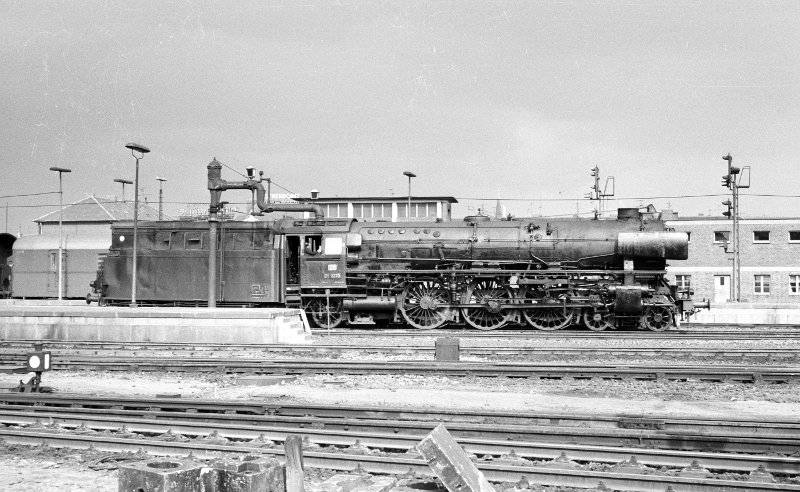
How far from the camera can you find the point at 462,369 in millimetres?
13930

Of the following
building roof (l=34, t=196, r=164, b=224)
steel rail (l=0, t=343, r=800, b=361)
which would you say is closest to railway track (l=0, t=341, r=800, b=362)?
steel rail (l=0, t=343, r=800, b=361)

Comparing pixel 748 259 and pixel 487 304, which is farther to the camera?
pixel 748 259

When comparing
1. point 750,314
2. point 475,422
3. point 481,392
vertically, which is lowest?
point 481,392

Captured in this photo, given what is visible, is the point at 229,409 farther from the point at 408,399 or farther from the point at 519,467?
the point at 519,467

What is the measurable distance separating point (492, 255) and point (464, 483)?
18.5 metres

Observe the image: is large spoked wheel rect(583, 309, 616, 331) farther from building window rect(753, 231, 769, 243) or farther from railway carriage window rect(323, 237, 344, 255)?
building window rect(753, 231, 769, 243)

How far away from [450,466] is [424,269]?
1867 centimetres

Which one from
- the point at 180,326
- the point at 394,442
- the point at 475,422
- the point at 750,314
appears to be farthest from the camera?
the point at 750,314

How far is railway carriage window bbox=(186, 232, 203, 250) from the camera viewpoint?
989 inches

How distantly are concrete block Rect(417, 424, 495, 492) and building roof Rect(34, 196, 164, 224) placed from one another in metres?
64.3

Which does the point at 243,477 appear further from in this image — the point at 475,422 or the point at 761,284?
the point at 761,284

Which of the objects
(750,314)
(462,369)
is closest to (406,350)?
(462,369)

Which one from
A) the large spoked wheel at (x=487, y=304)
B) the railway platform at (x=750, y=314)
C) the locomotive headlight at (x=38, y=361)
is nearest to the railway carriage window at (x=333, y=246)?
the large spoked wheel at (x=487, y=304)

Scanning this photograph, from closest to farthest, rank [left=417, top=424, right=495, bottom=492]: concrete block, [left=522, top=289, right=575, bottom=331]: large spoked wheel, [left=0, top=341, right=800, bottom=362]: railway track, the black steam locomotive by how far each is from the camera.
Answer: [left=417, top=424, right=495, bottom=492]: concrete block → [left=0, top=341, right=800, bottom=362]: railway track → the black steam locomotive → [left=522, top=289, right=575, bottom=331]: large spoked wheel
